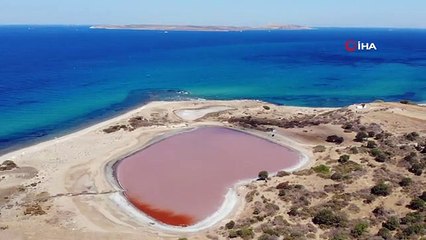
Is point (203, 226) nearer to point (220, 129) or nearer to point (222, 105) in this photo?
point (220, 129)

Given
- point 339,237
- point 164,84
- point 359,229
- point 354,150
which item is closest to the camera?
point 339,237

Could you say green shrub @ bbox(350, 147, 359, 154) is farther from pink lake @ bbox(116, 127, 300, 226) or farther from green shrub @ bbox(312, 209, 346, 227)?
green shrub @ bbox(312, 209, 346, 227)

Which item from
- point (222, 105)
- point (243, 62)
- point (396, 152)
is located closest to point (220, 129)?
point (222, 105)

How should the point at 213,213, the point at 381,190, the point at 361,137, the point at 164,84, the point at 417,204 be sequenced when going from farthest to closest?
the point at 164,84
the point at 361,137
the point at 213,213
the point at 381,190
the point at 417,204

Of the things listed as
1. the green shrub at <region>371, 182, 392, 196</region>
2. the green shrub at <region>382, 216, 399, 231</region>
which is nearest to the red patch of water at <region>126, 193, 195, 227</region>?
the green shrub at <region>382, 216, 399, 231</region>

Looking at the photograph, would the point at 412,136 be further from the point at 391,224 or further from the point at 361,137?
the point at 391,224

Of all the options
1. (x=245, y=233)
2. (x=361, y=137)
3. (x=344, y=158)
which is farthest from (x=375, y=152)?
(x=245, y=233)

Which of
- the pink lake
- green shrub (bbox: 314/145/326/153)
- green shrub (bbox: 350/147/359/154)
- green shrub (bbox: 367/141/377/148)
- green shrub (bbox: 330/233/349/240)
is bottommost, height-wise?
the pink lake
